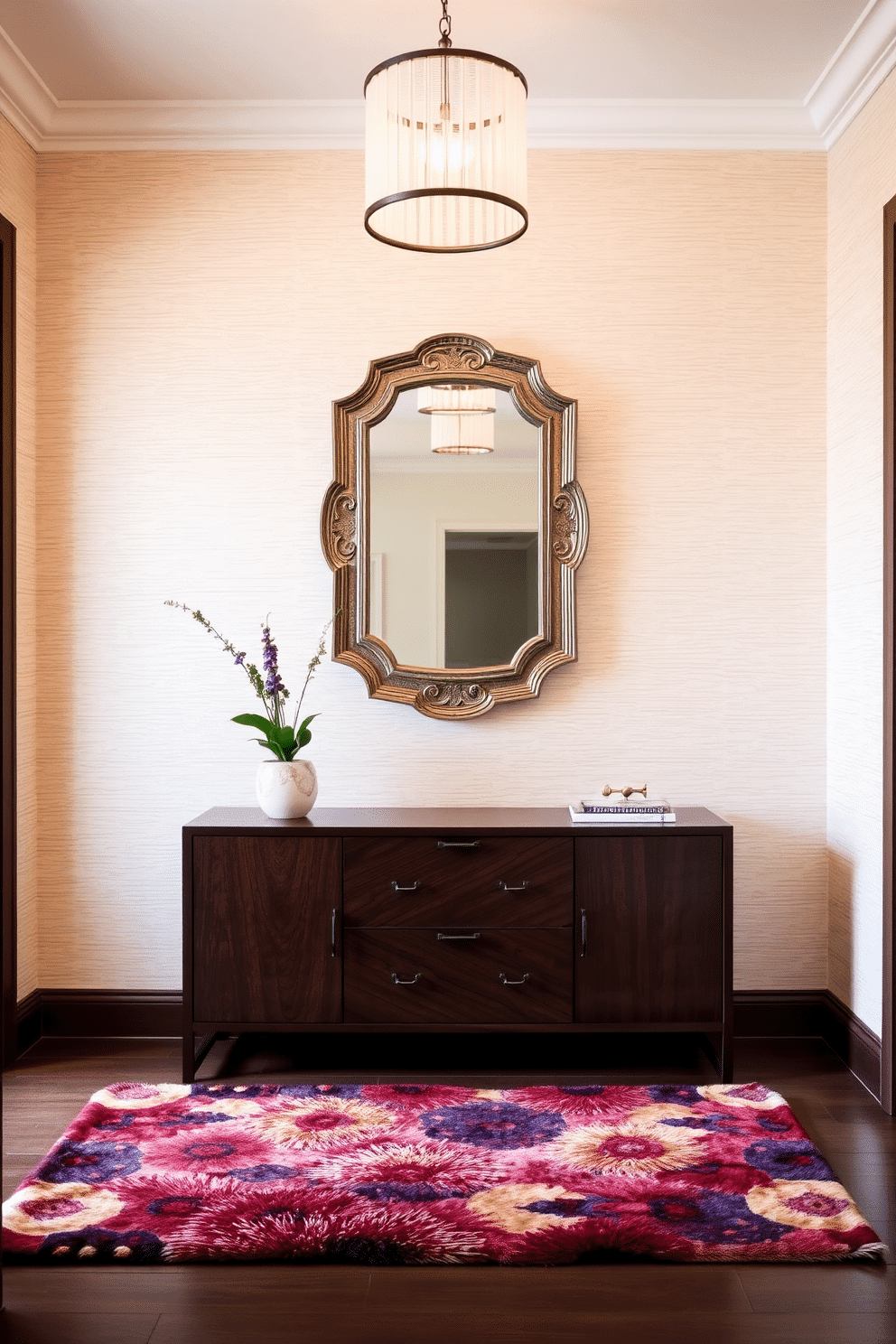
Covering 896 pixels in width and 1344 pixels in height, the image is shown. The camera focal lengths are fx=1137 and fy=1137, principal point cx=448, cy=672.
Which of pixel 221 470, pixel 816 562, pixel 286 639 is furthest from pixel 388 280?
pixel 816 562

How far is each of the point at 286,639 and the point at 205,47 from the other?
5.33ft

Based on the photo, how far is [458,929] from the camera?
9.87ft

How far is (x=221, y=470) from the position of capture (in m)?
3.43

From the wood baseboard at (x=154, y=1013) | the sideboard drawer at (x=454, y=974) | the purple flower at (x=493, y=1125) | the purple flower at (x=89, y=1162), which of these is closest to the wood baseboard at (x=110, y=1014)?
the wood baseboard at (x=154, y=1013)

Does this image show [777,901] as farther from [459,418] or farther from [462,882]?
[459,418]

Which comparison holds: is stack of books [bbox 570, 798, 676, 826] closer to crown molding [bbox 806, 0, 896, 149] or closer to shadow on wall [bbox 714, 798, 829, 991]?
shadow on wall [bbox 714, 798, 829, 991]

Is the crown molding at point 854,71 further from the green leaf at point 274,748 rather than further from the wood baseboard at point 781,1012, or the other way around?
the wood baseboard at point 781,1012

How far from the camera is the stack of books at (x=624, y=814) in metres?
3.02

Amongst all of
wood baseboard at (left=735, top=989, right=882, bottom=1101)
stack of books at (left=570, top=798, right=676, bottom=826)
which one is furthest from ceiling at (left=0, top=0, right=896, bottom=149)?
wood baseboard at (left=735, top=989, right=882, bottom=1101)

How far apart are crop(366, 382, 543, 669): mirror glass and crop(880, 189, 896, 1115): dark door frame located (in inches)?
38.5

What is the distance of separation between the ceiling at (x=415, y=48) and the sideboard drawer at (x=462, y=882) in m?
2.10

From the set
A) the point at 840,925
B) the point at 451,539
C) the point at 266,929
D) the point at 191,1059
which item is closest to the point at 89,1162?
the point at 191,1059

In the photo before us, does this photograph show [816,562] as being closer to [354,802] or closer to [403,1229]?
[354,802]

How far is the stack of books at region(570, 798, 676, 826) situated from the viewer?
9.90 ft
